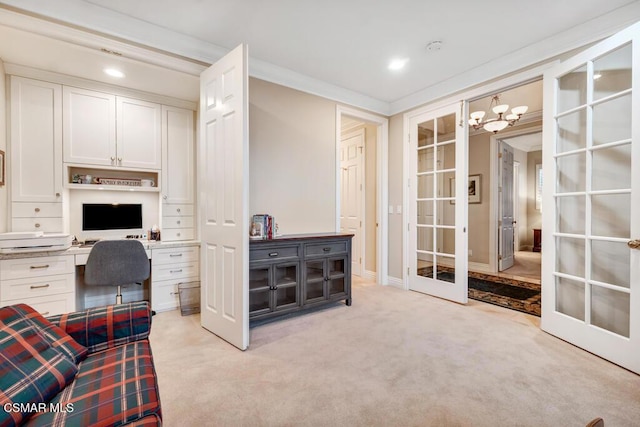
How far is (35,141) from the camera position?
276 centimetres

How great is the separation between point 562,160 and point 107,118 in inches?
182

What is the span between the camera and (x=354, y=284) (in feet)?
14.7

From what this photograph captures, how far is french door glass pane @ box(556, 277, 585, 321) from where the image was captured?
7.98 ft

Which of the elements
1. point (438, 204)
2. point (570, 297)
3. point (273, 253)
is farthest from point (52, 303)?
point (570, 297)

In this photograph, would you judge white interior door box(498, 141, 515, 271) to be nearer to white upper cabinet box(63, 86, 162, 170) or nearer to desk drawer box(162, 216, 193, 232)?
desk drawer box(162, 216, 193, 232)

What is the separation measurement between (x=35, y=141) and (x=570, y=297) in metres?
5.21

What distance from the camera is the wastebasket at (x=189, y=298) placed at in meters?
3.13

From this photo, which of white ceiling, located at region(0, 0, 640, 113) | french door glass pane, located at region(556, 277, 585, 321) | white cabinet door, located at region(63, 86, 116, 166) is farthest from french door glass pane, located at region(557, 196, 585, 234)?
white cabinet door, located at region(63, 86, 116, 166)

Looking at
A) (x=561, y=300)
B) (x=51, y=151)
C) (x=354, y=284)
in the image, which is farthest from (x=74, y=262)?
(x=561, y=300)

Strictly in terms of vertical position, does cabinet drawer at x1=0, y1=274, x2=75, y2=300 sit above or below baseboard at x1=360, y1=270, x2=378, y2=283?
above

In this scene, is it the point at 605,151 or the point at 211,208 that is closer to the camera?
the point at 605,151

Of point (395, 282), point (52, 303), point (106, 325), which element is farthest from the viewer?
point (395, 282)

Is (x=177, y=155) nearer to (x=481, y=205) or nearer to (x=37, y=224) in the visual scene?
(x=37, y=224)

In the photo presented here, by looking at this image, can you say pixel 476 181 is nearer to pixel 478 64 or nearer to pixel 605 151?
pixel 478 64
